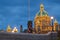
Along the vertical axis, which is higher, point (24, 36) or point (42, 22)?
point (42, 22)

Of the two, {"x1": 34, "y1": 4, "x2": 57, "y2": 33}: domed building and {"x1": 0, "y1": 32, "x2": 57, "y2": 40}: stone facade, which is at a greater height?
{"x1": 34, "y1": 4, "x2": 57, "y2": 33}: domed building

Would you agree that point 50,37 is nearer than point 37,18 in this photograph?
Yes

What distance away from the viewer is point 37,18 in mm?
83188

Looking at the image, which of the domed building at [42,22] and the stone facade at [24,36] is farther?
the domed building at [42,22]

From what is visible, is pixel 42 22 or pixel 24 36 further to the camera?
pixel 42 22

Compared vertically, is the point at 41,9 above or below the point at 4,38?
above

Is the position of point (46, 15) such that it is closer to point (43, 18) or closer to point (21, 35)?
point (43, 18)

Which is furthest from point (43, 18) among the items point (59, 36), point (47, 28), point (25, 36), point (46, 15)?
point (25, 36)

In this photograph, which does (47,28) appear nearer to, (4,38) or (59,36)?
(59,36)

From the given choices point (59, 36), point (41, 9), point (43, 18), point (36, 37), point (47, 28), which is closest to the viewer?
point (36, 37)

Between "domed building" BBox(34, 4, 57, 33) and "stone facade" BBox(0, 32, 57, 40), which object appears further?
"domed building" BBox(34, 4, 57, 33)

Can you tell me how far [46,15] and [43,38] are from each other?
47828 mm

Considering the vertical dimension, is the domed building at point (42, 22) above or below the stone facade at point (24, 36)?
above

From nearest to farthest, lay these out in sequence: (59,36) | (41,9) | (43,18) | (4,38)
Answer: (4,38), (59,36), (43,18), (41,9)
